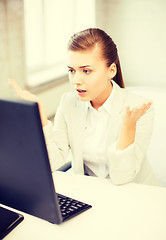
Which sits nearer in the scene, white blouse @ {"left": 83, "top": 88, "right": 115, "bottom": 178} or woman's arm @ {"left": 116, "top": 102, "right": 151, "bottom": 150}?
woman's arm @ {"left": 116, "top": 102, "right": 151, "bottom": 150}

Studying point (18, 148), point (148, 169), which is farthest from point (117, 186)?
point (18, 148)

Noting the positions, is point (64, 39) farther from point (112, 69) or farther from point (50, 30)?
point (112, 69)

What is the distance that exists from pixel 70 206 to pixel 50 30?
245 cm

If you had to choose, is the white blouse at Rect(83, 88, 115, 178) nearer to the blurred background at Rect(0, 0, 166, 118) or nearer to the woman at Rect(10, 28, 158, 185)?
the woman at Rect(10, 28, 158, 185)

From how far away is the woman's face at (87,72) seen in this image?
53.0 inches

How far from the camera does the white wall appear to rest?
136 inches

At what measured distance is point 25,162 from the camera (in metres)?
0.73

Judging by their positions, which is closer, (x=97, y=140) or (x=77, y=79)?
(x=77, y=79)

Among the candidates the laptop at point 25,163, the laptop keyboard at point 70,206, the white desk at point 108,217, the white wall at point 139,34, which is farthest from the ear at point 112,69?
the white wall at point 139,34

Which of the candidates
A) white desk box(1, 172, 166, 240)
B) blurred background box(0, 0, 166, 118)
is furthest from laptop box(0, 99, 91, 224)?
blurred background box(0, 0, 166, 118)

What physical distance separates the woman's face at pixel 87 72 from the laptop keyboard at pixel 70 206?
1.49ft

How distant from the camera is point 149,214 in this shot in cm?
107

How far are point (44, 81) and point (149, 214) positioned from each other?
209cm

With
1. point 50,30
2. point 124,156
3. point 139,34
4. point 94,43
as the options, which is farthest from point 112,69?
point 139,34
